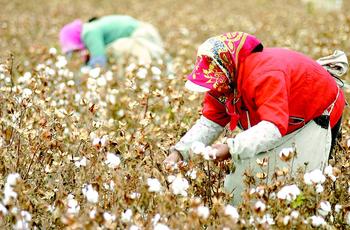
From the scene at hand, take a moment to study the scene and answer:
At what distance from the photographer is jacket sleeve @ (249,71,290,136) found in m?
2.54

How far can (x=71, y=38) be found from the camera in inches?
267

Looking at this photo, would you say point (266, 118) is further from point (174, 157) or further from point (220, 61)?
point (174, 157)

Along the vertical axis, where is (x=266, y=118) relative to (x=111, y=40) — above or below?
above

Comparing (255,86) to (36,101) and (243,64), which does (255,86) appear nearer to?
(243,64)

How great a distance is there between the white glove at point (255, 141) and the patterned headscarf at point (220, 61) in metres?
0.27

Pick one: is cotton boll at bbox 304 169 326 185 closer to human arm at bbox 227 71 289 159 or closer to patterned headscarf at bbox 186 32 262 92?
human arm at bbox 227 71 289 159

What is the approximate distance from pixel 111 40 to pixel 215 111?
4199 millimetres

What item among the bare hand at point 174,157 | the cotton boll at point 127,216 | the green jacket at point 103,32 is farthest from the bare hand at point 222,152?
the green jacket at point 103,32

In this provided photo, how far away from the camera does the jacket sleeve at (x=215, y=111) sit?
3.07 m

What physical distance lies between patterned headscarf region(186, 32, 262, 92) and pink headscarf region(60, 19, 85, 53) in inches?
157

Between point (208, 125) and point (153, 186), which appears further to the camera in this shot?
point (208, 125)

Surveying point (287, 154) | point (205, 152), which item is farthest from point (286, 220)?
point (205, 152)

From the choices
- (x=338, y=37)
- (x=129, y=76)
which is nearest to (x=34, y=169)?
(x=129, y=76)

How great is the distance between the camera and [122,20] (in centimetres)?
718
